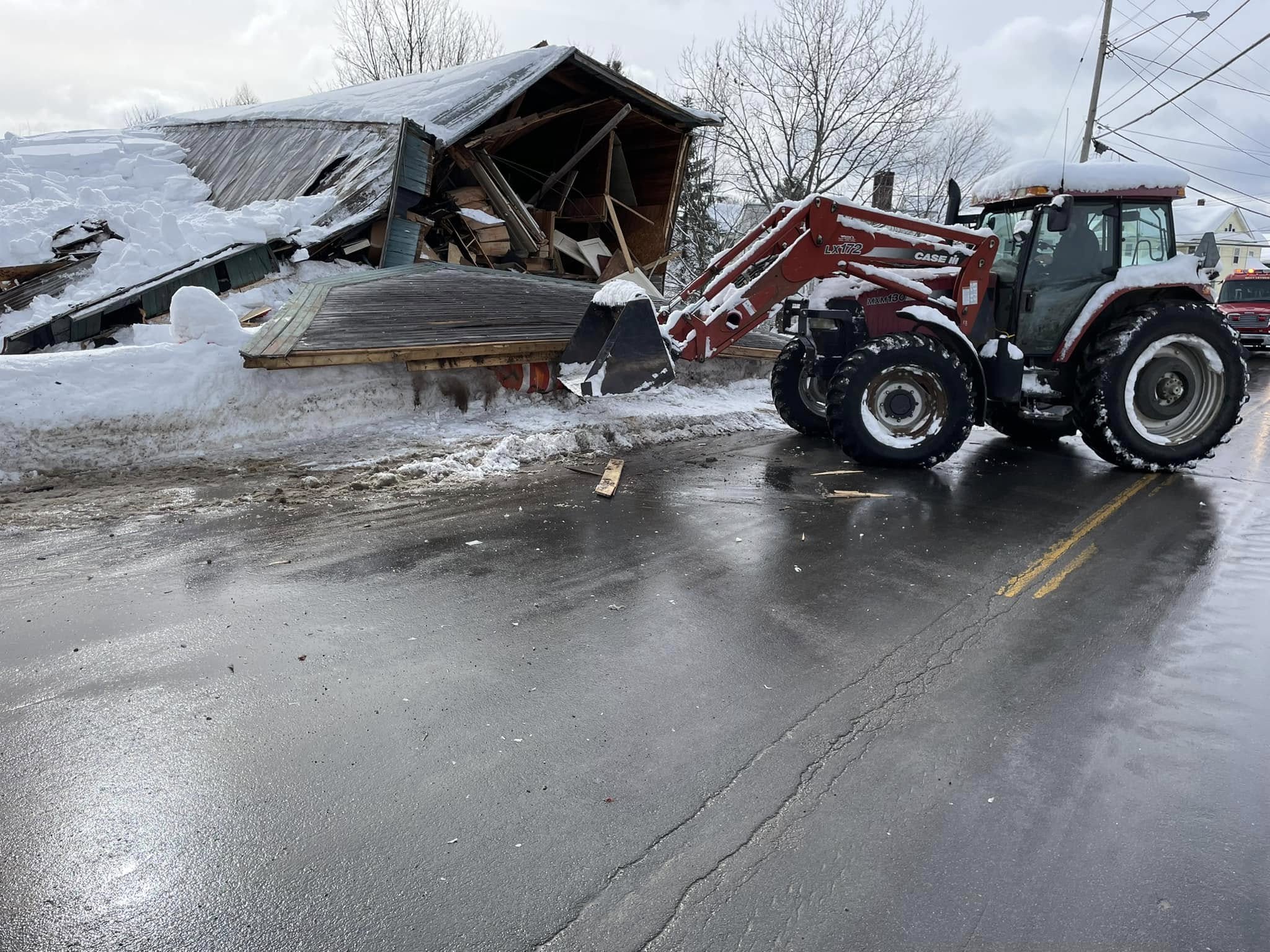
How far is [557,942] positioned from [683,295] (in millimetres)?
7359

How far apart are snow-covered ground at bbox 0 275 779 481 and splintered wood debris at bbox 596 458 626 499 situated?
0.57 meters

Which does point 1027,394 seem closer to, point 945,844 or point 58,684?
point 945,844

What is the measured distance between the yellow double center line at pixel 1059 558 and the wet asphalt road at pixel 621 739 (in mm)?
44

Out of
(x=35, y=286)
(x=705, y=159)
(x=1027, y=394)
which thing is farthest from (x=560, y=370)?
(x=705, y=159)

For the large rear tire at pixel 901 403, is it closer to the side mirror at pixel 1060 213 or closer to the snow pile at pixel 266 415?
the side mirror at pixel 1060 213

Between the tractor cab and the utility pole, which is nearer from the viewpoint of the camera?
the tractor cab

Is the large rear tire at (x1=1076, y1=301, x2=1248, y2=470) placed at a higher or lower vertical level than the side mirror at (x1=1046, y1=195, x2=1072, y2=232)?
lower

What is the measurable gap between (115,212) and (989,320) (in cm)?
1359

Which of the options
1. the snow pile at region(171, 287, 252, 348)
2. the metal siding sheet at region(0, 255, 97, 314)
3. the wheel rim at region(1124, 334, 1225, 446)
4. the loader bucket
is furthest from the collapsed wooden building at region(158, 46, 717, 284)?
the wheel rim at region(1124, 334, 1225, 446)

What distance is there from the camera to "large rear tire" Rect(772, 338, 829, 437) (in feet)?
31.3

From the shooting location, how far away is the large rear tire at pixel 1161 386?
314 inches

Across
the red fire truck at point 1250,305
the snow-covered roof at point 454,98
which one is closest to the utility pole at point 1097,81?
the red fire truck at point 1250,305

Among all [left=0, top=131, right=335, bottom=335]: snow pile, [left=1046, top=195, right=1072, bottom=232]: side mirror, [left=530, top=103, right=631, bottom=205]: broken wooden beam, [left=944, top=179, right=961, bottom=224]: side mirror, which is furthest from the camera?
[left=530, top=103, right=631, bottom=205]: broken wooden beam

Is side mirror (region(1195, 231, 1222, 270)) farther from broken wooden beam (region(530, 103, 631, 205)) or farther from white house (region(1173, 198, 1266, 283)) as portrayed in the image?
white house (region(1173, 198, 1266, 283))
